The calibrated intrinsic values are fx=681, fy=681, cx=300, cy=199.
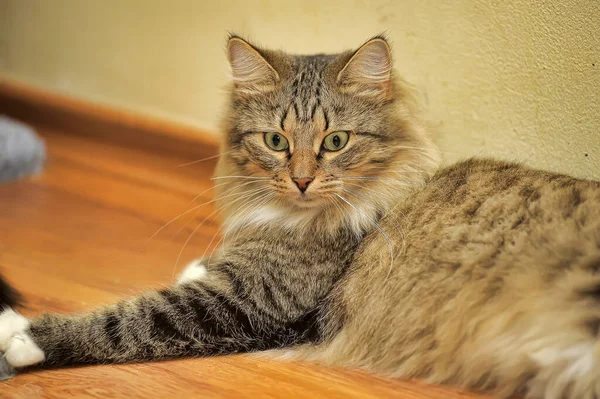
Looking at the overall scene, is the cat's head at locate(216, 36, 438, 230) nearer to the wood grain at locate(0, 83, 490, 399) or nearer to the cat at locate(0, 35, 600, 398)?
the cat at locate(0, 35, 600, 398)

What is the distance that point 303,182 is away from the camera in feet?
4.85

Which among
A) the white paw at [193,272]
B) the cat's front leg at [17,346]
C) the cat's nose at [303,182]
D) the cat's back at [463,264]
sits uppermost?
the cat's nose at [303,182]

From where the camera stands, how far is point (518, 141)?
1.85 m

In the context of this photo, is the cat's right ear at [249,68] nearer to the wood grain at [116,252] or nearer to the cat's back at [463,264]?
the cat's back at [463,264]

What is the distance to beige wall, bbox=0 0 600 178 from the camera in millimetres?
1723

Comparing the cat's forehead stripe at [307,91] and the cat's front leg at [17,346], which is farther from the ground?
the cat's forehead stripe at [307,91]

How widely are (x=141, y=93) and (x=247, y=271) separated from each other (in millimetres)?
1400

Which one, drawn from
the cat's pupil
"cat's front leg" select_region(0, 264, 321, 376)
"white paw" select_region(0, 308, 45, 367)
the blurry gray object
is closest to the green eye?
the cat's pupil

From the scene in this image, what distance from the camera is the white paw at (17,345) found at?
1316 mm

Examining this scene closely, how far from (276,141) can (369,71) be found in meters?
0.26

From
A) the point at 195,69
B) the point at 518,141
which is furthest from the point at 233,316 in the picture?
the point at 195,69

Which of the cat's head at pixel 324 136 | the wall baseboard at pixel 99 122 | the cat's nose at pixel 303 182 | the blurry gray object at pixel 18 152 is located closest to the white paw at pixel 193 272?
the cat's head at pixel 324 136

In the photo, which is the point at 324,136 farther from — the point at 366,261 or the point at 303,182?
the point at 366,261

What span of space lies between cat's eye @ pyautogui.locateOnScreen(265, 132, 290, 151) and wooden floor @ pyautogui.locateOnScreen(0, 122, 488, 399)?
0.45 m
